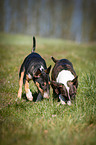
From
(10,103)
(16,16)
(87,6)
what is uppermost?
(87,6)

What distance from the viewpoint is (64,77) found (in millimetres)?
3658

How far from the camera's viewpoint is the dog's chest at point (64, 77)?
353cm

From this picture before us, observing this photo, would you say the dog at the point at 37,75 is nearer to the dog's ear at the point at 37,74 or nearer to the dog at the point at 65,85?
the dog's ear at the point at 37,74

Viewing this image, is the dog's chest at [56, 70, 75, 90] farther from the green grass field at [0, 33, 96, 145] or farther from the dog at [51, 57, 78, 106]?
the green grass field at [0, 33, 96, 145]

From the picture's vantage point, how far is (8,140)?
2039mm

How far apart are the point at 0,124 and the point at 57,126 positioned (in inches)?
45.7

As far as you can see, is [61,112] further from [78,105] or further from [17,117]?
[17,117]

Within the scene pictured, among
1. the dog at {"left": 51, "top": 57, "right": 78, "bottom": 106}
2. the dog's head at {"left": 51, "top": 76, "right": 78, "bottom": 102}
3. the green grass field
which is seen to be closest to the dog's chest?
the dog at {"left": 51, "top": 57, "right": 78, "bottom": 106}

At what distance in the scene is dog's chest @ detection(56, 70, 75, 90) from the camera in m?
3.53

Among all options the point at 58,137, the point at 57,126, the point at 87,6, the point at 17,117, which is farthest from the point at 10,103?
the point at 87,6

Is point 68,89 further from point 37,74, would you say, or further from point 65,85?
point 37,74

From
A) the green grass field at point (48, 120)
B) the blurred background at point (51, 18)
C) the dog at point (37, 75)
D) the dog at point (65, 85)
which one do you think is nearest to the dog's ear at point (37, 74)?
the dog at point (37, 75)

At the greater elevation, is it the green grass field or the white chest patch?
the white chest patch

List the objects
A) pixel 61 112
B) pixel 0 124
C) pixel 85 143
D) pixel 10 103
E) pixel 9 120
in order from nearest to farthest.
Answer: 1. pixel 85 143
2. pixel 0 124
3. pixel 9 120
4. pixel 61 112
5. pixel 10 103
